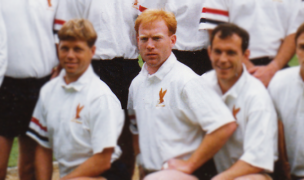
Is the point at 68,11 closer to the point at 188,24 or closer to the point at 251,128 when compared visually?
the point at 188,24

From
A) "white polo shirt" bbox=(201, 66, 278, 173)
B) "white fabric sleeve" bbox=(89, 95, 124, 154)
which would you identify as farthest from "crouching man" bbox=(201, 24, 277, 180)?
"white fabric sleeve" bbox=(89, 95, 124, 154)

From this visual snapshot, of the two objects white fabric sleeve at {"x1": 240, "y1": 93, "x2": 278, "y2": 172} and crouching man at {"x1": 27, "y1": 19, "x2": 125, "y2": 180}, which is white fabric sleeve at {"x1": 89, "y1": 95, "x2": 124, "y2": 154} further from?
white fabric sleeve at {"x1": 240, "y1": 93, "x2": 278, "y2": 172}

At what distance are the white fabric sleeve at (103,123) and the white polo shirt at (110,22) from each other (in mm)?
63

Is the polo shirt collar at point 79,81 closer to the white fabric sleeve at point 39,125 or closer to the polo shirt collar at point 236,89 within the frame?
the white fabric sleeve at point 39,125

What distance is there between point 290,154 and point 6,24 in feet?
1.20

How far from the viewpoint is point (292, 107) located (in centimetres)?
47

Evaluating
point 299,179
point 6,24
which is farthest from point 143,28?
point 299,179

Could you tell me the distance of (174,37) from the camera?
0.41 meters

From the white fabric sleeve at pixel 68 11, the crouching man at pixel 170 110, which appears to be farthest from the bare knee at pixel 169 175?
the white fabric sleeve at pixel 68 11

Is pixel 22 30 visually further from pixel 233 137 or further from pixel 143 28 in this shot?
pixel 233 137

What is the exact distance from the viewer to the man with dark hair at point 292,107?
0.44 metres

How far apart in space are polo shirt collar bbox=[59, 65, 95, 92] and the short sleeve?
19cm

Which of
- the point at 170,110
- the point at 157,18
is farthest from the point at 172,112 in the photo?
the point at 157,18

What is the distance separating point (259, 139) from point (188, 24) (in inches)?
6.3
